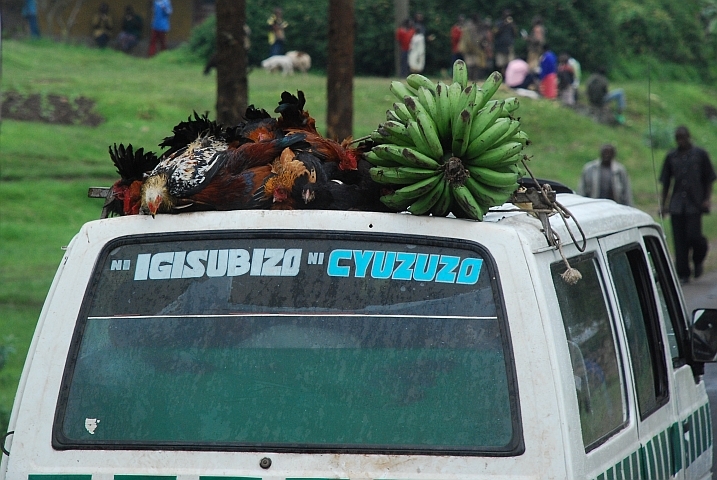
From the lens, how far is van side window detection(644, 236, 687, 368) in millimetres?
4297

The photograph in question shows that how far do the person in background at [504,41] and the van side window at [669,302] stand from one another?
88.0 ft

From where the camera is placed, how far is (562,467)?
255 cm

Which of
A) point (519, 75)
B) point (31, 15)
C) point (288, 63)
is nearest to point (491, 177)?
point (288, 63)

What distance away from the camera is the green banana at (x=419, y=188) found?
111 inches

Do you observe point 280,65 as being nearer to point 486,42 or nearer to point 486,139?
point 486,42

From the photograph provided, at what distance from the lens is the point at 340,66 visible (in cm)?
1187

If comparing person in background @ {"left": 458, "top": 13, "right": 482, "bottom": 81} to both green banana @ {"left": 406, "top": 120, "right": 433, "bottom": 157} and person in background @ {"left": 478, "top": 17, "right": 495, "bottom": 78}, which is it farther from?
green banana @ {"left": 406, "top": 120, "right": 433, "bottom": 157}

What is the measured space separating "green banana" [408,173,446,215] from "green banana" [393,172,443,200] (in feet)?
0.04

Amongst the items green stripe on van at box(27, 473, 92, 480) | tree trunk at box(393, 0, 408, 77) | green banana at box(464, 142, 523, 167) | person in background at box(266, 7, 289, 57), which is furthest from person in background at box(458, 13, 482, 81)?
green stripe on van at box(27, 473, 92, 480)

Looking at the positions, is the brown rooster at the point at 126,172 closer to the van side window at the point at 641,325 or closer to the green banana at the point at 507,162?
the green banana at the point at 507,162

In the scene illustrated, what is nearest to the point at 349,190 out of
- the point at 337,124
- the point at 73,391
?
the point at 73,391

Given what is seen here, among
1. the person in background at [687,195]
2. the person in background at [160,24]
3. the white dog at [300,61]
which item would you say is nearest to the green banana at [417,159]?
the person in background at [687,195]

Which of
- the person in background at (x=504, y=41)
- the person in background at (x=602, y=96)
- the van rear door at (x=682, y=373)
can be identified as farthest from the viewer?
the person in background at (x=504, y=41)

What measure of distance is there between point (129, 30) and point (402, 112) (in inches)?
1292
